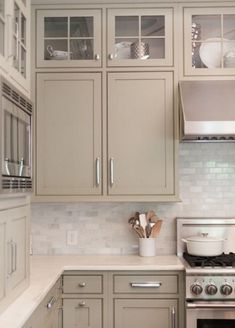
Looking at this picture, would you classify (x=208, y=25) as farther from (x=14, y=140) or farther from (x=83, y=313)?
(x=83, y=313)

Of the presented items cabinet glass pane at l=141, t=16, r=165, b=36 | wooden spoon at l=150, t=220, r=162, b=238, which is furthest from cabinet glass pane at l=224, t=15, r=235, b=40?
wooden spoon at l=150, t=220, r=162, b=238

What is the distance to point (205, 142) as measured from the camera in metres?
3.34

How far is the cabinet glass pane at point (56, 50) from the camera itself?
3.12 metres

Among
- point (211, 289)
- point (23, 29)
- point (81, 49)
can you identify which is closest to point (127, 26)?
point (81, 49)

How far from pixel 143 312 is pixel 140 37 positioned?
6.41 feet

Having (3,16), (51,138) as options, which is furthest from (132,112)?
(3,16)

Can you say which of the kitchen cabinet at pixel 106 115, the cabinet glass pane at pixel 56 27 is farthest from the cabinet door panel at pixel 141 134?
the cabinet glass pane at pixel 56 27

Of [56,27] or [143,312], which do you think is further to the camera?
[56,27]

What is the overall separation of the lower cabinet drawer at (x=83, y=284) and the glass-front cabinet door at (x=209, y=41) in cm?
160

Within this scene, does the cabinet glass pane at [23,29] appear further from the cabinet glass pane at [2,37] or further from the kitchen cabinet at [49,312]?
the kitchen cabinet at [49,312]

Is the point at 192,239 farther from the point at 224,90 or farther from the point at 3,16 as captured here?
the point at 3,16

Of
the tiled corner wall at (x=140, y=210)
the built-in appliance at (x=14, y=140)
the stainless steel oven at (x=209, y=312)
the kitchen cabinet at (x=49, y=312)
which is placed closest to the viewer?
the built-in appliance at (x=14, y=140)

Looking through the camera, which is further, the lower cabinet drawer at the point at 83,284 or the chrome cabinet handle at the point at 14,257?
the lower cabinet drawer at the point at 83,284

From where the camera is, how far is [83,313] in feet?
9.38
